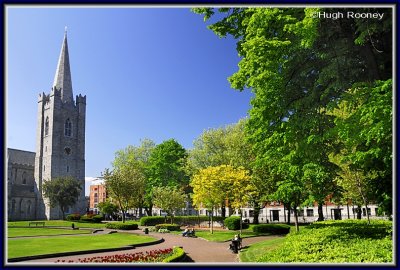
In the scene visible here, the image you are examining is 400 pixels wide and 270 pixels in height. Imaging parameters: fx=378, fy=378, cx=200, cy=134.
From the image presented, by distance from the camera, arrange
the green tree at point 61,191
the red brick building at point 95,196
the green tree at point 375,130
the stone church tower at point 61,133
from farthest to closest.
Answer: the red brick building at point 95,196
the stone church tower at point 61,133
the green tree at point 61,191
the green tree at point 375,130

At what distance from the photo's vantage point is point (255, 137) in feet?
62.2

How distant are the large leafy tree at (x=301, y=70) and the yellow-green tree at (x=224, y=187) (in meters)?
18.2

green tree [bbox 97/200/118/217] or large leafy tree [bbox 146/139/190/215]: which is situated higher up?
large leafy tree [bbox 146/139/190/215]

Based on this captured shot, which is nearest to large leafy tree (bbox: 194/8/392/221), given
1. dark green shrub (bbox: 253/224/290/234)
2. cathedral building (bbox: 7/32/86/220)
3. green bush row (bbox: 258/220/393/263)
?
green bush row (bbox: 258/220/393/263)

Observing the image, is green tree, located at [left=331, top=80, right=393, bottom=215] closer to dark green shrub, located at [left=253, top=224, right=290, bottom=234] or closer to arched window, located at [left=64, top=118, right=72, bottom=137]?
dark green shrub, located at [left=253, top=224, right=290, bottom=234]

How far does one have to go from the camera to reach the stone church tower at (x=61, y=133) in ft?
280

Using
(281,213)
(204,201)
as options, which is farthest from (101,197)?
(204,201)

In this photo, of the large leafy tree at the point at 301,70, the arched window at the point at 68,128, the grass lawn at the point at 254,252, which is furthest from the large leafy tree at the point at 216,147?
the arched window at the point at 68,128

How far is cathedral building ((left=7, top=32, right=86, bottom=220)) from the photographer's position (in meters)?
84.7

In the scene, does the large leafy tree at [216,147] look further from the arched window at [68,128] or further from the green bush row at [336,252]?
the arched window at [68,128]

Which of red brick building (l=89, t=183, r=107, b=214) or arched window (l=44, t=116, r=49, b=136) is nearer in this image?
arched window (l=44, t=116, r=49, b=136)

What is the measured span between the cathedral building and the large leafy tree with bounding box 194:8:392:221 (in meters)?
74.2

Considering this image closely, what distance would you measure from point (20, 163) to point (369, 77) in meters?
91.8

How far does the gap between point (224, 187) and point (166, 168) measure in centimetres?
2779
